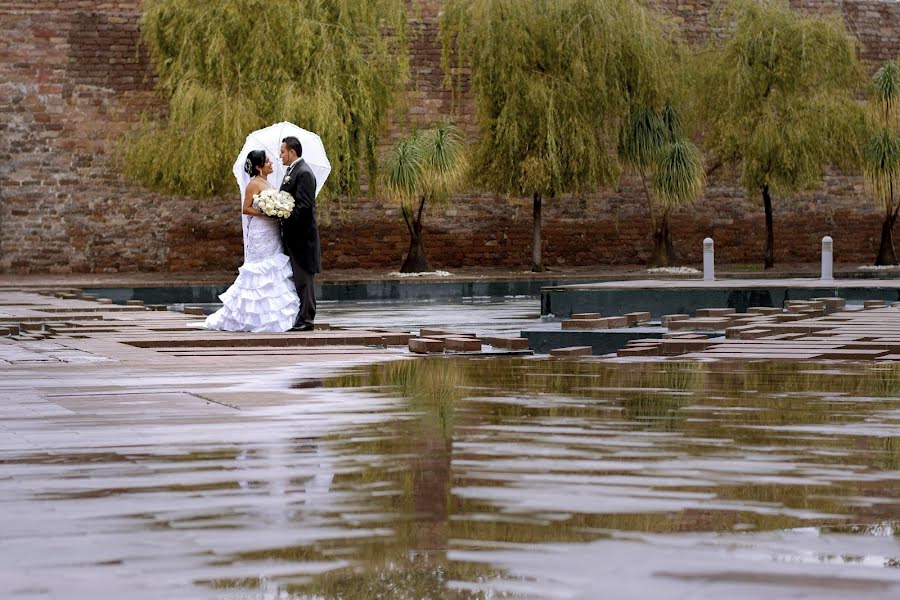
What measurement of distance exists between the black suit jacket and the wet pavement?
12.0 ft

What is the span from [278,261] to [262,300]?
283mm

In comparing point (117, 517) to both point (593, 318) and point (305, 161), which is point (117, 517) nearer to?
point (305, 161)

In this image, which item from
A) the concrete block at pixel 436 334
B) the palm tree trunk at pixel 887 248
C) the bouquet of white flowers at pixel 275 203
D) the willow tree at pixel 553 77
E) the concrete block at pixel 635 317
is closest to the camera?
the concrete block at pixel 436 334

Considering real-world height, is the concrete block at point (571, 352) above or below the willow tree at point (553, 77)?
below

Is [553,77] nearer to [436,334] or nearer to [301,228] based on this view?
[301,228]

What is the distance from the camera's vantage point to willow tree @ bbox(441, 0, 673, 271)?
73.6ft

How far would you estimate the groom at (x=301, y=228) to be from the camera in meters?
9.16

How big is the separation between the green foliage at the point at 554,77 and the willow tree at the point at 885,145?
3.90 meters

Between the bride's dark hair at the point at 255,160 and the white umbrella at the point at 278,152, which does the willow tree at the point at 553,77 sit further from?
the bride's dark hair at the point at 255,160

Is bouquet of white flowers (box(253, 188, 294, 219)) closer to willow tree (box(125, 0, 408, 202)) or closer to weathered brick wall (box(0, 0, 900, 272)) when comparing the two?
willow tree (box(125, 0, 408, 202))

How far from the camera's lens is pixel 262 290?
9250 mm

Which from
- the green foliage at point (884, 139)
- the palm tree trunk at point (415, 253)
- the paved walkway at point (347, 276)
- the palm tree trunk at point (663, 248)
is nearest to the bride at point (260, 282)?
the paved walkway at point (347, 276)

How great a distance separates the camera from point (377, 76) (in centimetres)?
2191

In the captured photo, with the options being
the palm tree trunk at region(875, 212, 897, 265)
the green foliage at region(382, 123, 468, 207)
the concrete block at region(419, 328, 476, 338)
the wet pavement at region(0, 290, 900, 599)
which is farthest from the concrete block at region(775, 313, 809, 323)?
the palm tree trunk at region(875, 212, 897, 265)
